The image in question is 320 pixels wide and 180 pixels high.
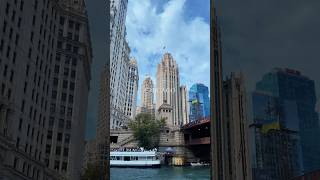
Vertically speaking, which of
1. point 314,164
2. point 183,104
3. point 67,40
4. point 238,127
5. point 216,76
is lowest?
point 314,164

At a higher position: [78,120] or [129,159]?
[78,120]

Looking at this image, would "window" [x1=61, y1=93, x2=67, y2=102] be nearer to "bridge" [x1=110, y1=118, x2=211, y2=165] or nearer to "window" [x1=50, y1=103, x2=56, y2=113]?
"window" [x1=50, y1=103, x2=56, y2=113]

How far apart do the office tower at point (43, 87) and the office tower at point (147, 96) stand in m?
5.95

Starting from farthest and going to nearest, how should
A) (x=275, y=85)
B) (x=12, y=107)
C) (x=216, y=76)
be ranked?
(x=275, y=85)
(x=216, y=76)
(x=12, y=107)

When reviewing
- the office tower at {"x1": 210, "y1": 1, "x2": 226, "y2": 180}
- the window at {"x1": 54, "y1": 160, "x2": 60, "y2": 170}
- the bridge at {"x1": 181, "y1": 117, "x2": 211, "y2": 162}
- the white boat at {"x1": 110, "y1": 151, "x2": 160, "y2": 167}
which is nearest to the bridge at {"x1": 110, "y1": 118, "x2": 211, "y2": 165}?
the bridge at {"x1": 181, "y1": 117, "x2": 211, "y2": 162}

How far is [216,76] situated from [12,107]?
20.9 meters

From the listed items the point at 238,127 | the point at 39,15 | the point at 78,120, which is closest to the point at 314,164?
the point at 238,127

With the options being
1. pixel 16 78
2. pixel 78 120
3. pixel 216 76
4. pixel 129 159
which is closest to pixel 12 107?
pixel 16 78

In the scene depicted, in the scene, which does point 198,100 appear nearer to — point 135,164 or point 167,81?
point 167,81

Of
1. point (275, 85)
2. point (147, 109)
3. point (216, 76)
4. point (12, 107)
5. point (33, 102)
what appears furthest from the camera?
point (275, 85)

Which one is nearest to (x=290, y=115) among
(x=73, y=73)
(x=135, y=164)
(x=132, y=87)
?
(x=135, y=164)

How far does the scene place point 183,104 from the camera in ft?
134

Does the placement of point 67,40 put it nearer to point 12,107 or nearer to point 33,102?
point 33,102

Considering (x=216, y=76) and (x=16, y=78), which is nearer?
(x=16, y=78)
